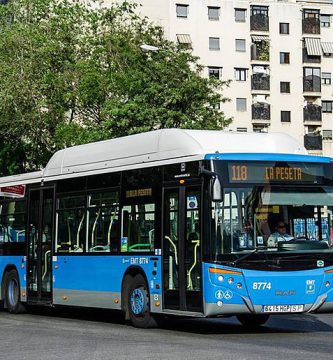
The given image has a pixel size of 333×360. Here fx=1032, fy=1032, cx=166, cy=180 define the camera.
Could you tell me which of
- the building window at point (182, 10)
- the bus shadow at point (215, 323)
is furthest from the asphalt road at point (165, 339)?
the building window at point (182, 10)

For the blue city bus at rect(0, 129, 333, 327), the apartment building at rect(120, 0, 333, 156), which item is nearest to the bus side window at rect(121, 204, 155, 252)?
the blue city bus at rect(0, 129, 333, 327)

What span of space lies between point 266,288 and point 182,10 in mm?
61033

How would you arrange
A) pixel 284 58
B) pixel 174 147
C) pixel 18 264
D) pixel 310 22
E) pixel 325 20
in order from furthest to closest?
pixel 325 20, pixel 310 22, pixel 284 58, pixel 18 264, pixel 174 147

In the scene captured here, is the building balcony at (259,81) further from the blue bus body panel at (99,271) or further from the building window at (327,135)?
the blue bus body panel at (99,271)

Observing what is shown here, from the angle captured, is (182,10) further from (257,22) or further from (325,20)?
(325,20)

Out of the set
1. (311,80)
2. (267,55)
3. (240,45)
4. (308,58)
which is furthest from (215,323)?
(308,58)

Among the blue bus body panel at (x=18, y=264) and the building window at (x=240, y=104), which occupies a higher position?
the building window at (x=240, y=104)

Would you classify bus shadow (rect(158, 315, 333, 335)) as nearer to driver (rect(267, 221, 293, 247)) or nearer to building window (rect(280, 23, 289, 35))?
driver (rect(267, 221, 293, 247))

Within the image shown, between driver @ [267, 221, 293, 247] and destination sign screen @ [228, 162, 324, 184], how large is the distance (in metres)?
0.73

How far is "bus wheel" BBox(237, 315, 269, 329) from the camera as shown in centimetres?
1772

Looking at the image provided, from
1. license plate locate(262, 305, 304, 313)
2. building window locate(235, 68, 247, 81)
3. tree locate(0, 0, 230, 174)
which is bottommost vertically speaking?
license plate locate(262, 305, 304, 313)

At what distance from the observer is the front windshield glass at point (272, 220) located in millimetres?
15383

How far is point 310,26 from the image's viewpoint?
77.3 metres

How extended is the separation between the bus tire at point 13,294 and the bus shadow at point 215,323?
0.53 metres
